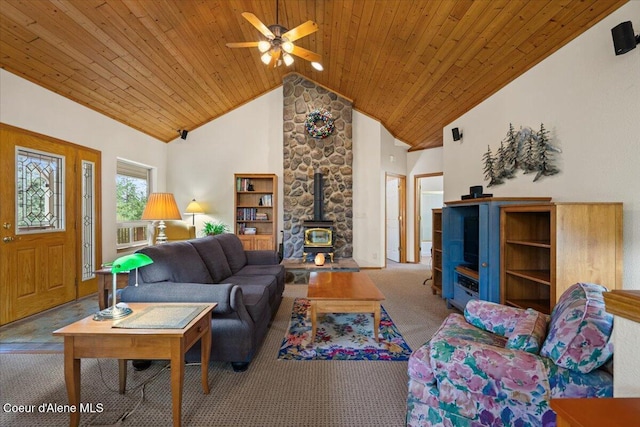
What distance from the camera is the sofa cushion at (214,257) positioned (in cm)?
301

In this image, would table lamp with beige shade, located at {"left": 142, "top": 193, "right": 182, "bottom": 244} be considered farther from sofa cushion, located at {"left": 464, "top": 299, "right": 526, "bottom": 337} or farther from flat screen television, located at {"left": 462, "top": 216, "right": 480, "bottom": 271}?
flat screen television, located at {"left": 462, "top": 216, "right": 480, "bottom": 271}

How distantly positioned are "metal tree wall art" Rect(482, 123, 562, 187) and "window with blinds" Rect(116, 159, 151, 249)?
5.63 m

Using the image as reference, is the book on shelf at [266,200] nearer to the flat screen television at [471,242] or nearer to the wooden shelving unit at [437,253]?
the wooden shelving unit at [437,253]

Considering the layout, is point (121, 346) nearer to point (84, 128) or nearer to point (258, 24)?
point (258, 24)

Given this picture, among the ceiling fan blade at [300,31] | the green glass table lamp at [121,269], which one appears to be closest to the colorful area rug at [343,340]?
the green glass table lamp at [121,269]

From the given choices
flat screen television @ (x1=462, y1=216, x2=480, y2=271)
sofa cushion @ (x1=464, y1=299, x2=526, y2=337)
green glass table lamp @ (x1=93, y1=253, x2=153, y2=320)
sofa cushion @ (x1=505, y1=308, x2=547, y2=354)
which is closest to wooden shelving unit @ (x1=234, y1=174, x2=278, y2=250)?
flat screen television @ (x1=462, y1=216, x2=480, y2=271)

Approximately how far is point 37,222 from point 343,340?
377cm

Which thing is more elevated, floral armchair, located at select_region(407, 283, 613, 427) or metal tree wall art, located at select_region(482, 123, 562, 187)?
metal tree wall art, located at select_region(482, 123, 562, 187)

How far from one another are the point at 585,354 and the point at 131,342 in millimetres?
Answer: 2079

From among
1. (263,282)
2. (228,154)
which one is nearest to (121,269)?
(263,282)

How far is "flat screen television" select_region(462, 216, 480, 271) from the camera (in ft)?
10.8

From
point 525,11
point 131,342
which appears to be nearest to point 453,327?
point 131,342

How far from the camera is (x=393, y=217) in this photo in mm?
7141

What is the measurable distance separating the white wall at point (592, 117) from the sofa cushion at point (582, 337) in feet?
4.15
